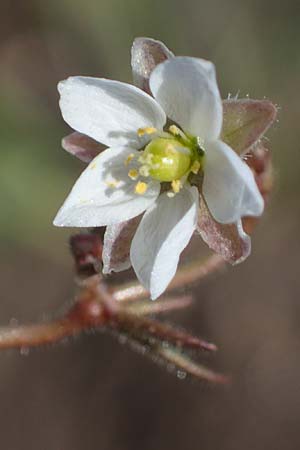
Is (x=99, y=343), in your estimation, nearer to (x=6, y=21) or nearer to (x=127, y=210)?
(x=6, y=21)

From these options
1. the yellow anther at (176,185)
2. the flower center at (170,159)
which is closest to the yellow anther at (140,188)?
the flower center at (170,159)

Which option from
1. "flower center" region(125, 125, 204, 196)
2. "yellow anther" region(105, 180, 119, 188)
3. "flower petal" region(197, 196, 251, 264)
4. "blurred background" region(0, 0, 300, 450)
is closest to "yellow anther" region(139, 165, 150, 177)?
"flower center" region(125, 125, 204, 196)

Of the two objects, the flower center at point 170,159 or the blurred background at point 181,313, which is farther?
the blurred background at point 181,313

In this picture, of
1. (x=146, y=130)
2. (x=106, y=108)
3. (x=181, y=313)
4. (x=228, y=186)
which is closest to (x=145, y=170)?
(x=146, y=130)

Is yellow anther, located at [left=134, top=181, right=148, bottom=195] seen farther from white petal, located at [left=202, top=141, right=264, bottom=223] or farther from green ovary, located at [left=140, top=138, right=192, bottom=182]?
white petal, located at [left=202, top=141, right=264, bottom=223]

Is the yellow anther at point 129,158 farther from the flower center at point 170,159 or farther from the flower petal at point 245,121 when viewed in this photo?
the flower petal at point 245,121

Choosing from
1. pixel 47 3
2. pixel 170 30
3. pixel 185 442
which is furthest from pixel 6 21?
pixel 185 442
